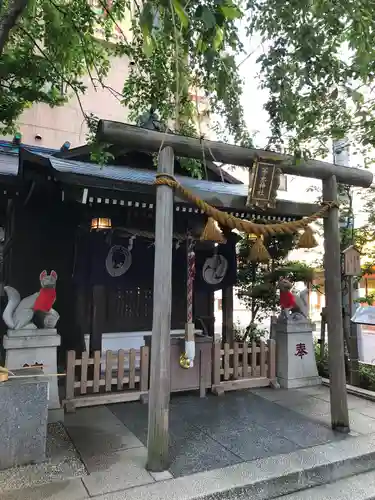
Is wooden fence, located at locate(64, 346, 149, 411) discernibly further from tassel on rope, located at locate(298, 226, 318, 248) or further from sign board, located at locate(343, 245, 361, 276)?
sign board, located at locate(343, 245, 361, 276)

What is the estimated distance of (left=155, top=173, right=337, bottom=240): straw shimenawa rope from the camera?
4469 millimetres

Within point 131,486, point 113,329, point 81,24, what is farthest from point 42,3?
point 131,486

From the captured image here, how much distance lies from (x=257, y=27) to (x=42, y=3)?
3.42 meters

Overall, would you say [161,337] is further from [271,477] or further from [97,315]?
[97,315]

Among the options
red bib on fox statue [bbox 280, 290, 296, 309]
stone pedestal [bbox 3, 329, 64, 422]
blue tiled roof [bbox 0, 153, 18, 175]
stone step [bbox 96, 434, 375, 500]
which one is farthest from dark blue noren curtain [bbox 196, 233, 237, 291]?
stone step [bbox 96, 434, 375, 500]

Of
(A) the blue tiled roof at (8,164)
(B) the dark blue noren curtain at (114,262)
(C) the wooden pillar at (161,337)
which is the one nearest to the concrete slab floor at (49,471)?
(C) the wooden pillar at (161,337)

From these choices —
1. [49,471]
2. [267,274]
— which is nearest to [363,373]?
[267,274]

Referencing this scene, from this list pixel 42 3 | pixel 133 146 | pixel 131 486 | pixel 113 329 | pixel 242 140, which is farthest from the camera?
pixel 113 329

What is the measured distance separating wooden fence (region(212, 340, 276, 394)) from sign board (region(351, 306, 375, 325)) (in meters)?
1.78

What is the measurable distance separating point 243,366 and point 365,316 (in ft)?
8.74

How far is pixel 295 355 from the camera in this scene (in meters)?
7.36

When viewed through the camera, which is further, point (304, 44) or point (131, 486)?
point (304, 44)

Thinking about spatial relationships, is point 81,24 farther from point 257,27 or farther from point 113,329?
point 113,329

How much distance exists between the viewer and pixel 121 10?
21.3 feet
